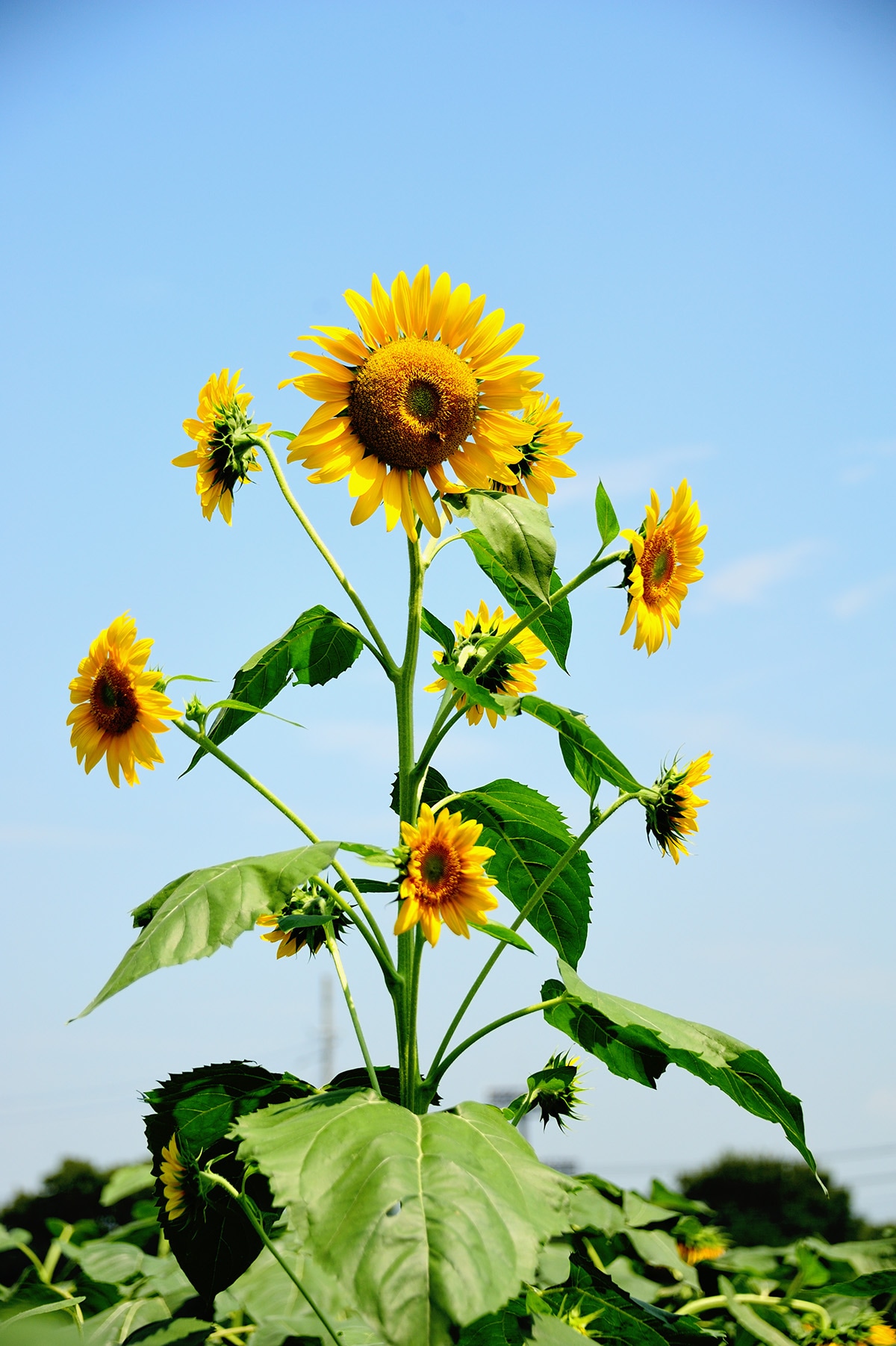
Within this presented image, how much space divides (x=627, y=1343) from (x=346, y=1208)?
1.03 meters

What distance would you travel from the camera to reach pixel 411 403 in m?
1.94

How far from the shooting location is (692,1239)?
384cm

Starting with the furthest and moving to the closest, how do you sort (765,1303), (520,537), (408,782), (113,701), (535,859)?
(765,1303) < (535,859) < (113,701) < (408,782) < (520,537)

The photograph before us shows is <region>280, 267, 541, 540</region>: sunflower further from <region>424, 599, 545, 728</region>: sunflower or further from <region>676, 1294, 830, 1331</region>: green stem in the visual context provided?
<region>676, 1294, 830, 1331</region>: green stem

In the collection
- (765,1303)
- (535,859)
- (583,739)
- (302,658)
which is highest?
(302,658)

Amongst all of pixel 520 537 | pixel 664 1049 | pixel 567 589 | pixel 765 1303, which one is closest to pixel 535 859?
pixel 664 1049

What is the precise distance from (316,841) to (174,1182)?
730 millimetres

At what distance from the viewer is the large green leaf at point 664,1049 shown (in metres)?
1.73

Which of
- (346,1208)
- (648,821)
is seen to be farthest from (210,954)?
(648,821)

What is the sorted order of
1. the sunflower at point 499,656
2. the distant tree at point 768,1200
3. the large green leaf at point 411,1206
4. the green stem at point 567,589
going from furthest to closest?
1. the distant tree at point 768,1200
2. the sunflower at point 499,656
3. the green stem at point 567,589
4. the large green leaf at point 411,1206

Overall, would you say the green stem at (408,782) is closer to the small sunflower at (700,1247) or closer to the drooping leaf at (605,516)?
the drooping leaf at (605,516)

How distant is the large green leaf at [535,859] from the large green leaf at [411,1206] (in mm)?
542

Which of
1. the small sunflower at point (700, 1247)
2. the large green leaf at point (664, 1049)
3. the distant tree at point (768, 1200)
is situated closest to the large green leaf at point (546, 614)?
the large green leaf at point (664, 1049)

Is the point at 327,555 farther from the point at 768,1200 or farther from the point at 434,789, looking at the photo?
the point at 768,1200
